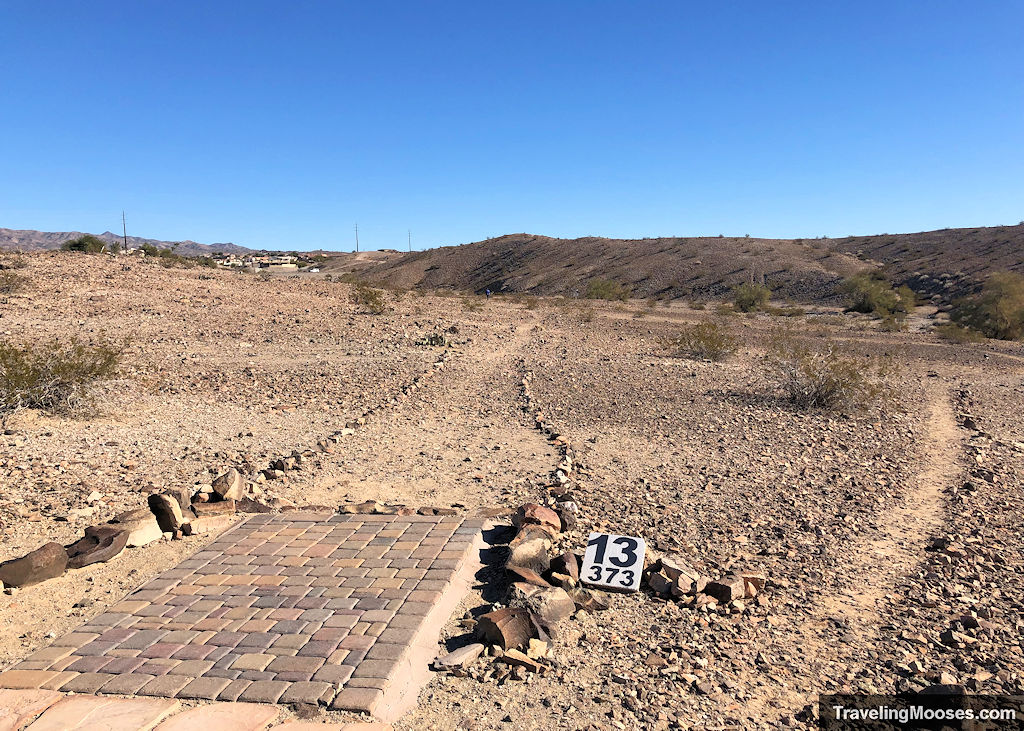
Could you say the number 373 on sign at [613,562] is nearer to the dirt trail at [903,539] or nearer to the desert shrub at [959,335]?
the dirt trail at [903,539]

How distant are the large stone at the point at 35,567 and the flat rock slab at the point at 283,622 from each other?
75 centimetres

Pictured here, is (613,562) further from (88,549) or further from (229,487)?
(88,549)

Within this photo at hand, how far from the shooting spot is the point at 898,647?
4.48 m

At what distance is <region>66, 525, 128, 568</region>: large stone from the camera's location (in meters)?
5.48

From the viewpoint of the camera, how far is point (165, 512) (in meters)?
6.17

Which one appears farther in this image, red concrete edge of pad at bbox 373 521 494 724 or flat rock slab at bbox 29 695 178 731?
red concrete edge of pad at bbox 373 521 494 724

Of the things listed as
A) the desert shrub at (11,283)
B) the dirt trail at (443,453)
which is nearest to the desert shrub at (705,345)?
the dirt trail at (443,453)

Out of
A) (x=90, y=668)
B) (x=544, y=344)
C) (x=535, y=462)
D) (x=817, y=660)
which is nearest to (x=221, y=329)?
(x=544, y=344)

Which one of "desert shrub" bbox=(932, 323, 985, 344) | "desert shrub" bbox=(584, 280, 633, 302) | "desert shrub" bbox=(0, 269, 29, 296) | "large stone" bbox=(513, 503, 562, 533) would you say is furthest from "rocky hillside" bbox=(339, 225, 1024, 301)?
"large stone" bbox=(513, 503, 562, 533)

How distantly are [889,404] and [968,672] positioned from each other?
9.34 meters

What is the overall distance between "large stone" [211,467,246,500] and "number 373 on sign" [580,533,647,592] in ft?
12.2

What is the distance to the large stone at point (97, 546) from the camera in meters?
5.48

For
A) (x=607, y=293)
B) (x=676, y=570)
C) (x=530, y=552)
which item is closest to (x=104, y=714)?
(x=530, y=552)

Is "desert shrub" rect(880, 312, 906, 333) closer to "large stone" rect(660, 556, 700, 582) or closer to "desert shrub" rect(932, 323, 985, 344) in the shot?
"desert shrub" rect(932, 323, 985, 344)
